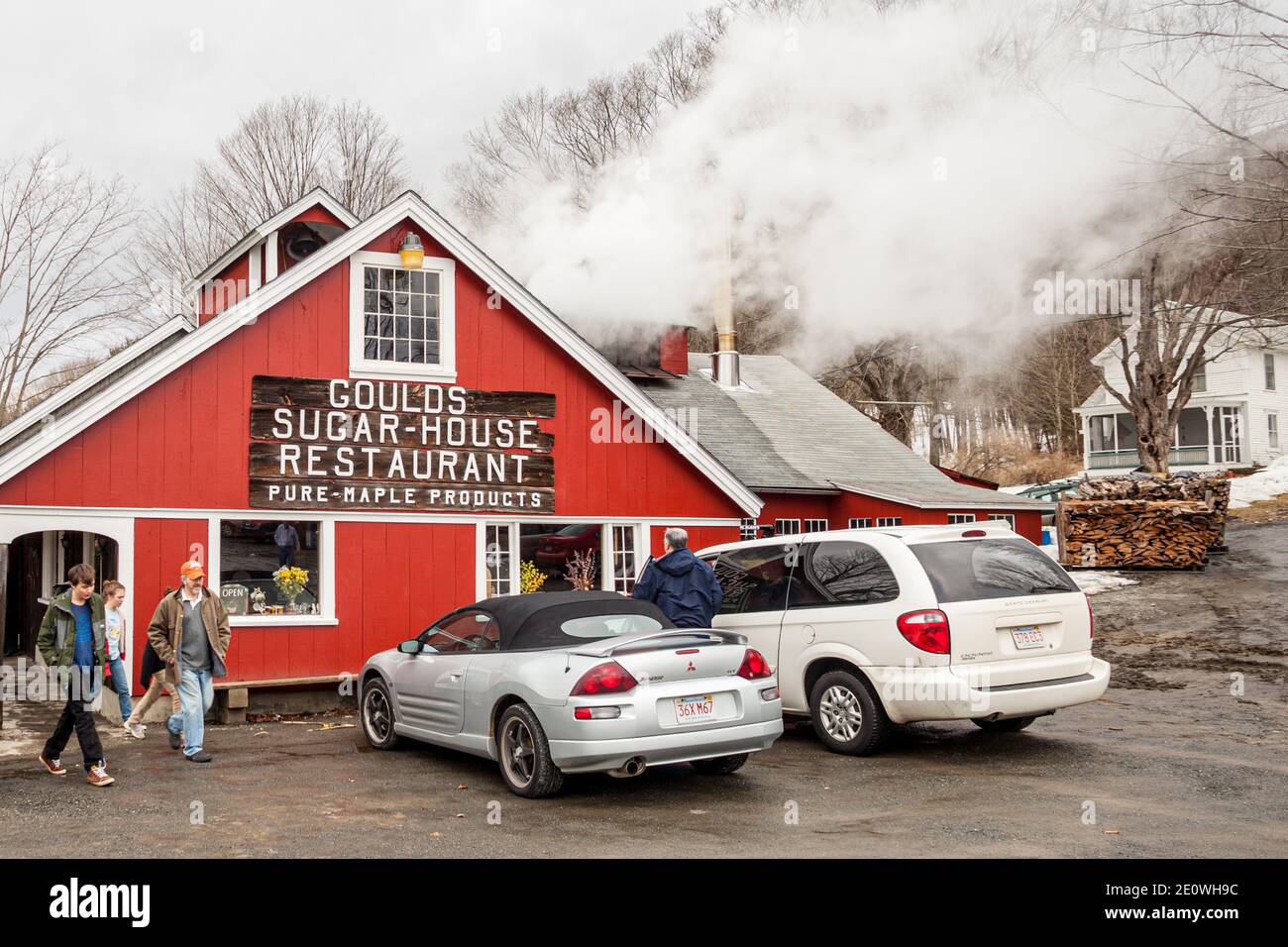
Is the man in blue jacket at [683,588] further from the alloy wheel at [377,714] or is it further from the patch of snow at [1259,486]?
the patch of snow at [1259,486]

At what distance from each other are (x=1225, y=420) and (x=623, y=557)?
1576 inches

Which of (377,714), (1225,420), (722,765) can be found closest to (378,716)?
(377,714)

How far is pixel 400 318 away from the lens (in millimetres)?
13766

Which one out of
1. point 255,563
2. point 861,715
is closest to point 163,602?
point 255,563

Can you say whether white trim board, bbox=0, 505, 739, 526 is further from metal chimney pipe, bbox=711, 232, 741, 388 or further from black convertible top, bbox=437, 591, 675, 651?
metal chimney pipe, bbox=711, 232, 741, 388

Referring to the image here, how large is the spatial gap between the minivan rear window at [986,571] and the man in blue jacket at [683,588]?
205cm

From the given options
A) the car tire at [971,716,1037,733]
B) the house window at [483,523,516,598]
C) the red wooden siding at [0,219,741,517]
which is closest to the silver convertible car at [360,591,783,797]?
the car tire at [971,716,1037,733]

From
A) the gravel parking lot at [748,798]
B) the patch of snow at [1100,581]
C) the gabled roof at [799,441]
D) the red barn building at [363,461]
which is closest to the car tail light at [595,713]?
the gravel parking lot at [748,798]

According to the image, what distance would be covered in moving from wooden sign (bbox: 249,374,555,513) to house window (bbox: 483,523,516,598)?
0.50m

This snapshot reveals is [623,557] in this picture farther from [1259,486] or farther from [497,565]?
[1259,486]

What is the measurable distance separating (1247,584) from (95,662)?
18.0 metres

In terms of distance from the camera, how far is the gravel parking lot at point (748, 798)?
6.52 metres
